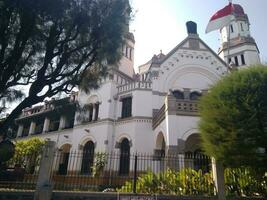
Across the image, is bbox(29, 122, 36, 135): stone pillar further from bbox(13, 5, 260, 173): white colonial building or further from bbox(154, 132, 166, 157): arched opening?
bbox(154, 132, 166, 157): arched opening

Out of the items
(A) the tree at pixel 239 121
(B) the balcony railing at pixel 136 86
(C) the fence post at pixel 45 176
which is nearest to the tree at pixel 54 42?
(C) the fence post at pixel 45 176

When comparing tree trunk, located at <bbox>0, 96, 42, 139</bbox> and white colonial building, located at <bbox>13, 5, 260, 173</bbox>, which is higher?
white colonial building, located at <bbox>13, 5, 260, 173</bbox>

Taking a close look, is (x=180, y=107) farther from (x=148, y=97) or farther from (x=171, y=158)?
(x=148, y=97)

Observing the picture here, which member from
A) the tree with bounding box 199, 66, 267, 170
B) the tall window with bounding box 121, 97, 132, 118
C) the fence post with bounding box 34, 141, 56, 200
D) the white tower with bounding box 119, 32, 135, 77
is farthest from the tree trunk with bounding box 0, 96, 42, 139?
the white tower with bounding box 119, 32, 135, 77

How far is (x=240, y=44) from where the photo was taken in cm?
2738

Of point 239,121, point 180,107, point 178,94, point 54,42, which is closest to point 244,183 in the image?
point 239,121

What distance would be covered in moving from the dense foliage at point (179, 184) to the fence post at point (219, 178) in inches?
14.5

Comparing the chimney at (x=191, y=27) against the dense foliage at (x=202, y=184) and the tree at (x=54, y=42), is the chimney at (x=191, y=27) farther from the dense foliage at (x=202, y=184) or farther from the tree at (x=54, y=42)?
the dense foliage at (x=202, y=184)

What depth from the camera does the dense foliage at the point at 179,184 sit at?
33.9 ft

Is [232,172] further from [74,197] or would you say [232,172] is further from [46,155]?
[46,155]

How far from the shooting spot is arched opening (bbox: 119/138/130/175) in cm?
2122

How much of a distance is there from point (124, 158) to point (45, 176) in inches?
506

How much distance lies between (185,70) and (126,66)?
6.76m

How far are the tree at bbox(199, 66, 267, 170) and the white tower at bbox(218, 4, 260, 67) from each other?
16719 millimetres
